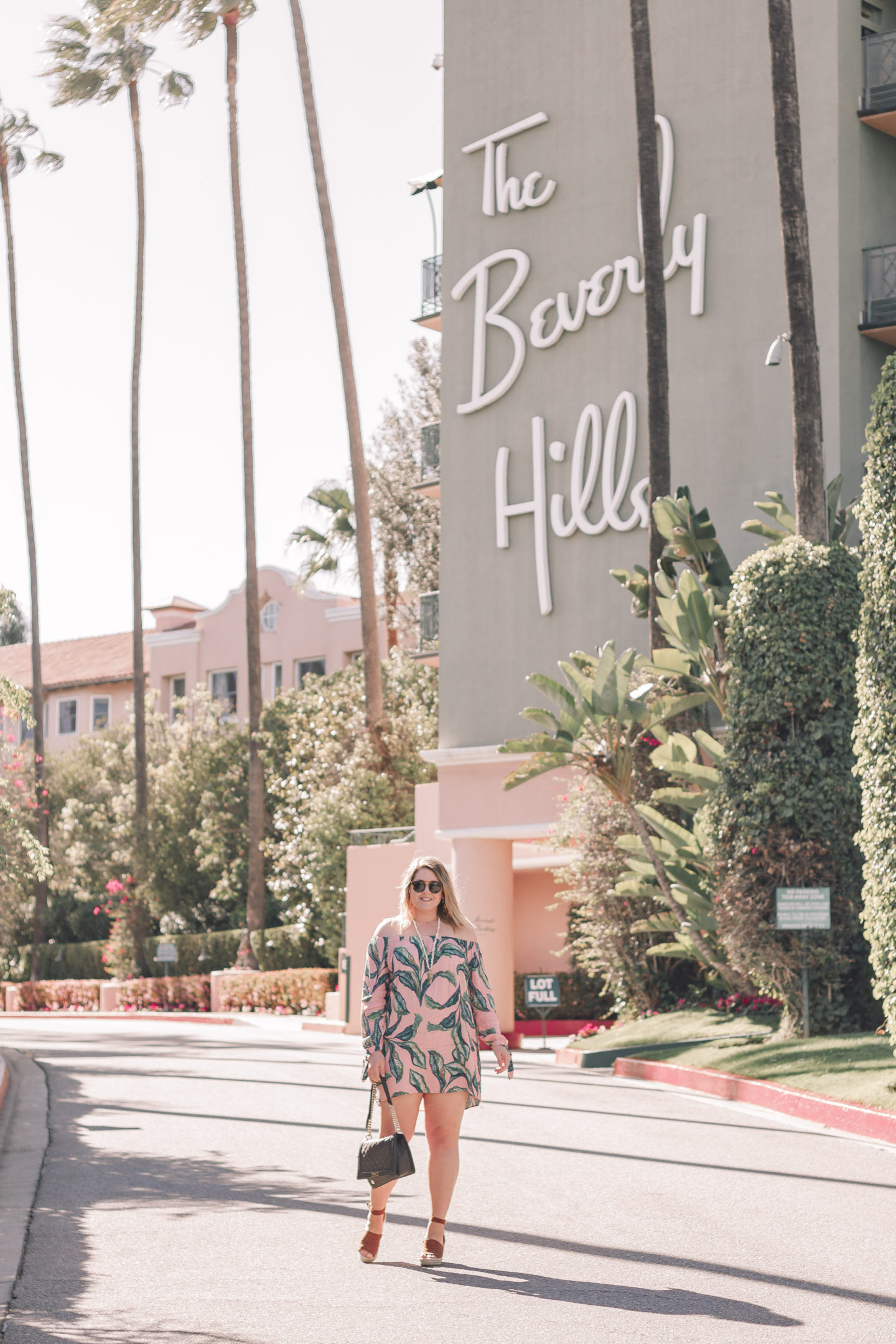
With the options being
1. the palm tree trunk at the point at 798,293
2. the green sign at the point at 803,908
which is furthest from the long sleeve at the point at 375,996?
the palm tree trunk at the point at 798,293

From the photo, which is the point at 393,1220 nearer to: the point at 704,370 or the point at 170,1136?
the point at 170,1136

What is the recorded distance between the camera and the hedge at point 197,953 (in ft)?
Result: 127

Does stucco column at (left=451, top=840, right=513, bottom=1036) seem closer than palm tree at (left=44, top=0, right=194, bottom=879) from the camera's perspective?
Yes

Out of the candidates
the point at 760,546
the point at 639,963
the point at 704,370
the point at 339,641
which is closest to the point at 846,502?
the point at 760,546

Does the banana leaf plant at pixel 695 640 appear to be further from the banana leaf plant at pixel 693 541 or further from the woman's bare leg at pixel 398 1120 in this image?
the woman's bare leg at pixel 398 1120

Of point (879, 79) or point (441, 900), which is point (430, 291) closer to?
point (879, 79)

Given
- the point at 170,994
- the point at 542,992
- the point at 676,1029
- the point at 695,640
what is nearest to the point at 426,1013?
the point at 695,640

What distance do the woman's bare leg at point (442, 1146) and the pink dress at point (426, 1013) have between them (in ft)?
0.18

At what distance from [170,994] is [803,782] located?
26.3m

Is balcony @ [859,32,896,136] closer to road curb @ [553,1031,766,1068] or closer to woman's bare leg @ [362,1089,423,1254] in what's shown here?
road curb @ [553,1031,766,1068]

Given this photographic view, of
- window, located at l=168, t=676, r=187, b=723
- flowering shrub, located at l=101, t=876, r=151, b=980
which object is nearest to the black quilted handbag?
flowering shrub, located at l=101, t=876, r=151, b=980

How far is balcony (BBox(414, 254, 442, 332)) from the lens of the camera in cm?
3033

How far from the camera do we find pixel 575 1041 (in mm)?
21359

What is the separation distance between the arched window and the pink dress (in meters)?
44.4
